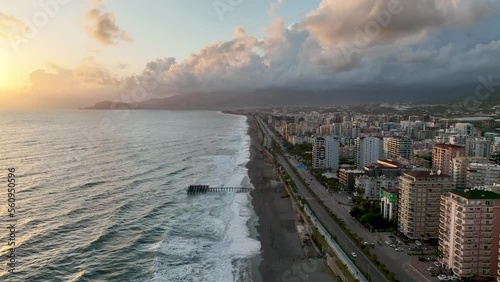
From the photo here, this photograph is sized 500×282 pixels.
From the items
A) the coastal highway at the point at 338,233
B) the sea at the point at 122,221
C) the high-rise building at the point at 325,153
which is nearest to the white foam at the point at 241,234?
the sea at the point at 122,221

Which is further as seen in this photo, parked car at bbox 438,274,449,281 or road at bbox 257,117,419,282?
road at bbox 257,117,419,282

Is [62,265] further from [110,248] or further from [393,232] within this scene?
[393,232]

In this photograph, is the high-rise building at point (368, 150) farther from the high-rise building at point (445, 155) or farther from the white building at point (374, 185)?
the white building at point (374, 185)

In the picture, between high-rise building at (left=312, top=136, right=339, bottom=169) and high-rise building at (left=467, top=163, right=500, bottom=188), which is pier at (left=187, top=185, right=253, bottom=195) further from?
high-rise building at (left=467, top=163, right=500, bottom=188)

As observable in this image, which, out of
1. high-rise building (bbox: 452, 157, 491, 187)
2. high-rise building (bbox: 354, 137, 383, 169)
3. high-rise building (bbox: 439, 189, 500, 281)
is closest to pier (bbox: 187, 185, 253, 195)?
high-rise building (bbox: 452, 157, 491, 187)

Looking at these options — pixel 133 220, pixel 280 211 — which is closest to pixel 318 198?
pixel 280 211
